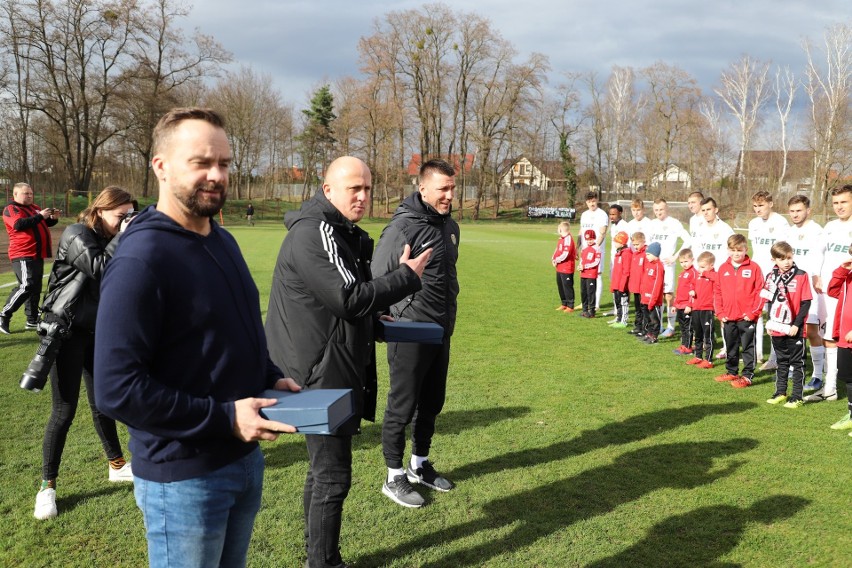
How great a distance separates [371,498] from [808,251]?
6.37 m

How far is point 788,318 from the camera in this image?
260 inches

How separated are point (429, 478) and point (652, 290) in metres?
6.37

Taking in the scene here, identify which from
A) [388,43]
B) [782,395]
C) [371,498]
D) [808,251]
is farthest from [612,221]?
[388,43]

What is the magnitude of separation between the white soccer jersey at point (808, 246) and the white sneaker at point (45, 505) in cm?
795

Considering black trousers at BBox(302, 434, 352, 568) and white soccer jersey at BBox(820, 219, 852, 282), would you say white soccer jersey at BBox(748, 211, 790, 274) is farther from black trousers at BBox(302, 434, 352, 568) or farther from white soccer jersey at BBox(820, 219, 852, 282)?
black trousers at BBox(302, 434, 352, 568)

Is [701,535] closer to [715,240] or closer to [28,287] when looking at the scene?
[715,240]

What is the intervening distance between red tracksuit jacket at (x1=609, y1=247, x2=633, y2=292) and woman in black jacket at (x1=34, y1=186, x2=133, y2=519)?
8.55 metres

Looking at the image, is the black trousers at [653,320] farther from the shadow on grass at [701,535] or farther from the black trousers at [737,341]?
the shadow on grass at [701,535]

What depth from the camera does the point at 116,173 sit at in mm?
53562

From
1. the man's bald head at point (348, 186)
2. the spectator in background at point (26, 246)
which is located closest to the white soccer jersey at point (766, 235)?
the man's bald head at point (348, 186)

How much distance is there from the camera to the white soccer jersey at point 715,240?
9.27 metres

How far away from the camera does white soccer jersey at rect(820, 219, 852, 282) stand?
7.00 meters

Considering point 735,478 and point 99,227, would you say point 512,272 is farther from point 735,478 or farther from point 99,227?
point 99,227

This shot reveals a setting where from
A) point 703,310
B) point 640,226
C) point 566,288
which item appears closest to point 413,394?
point 703,310
